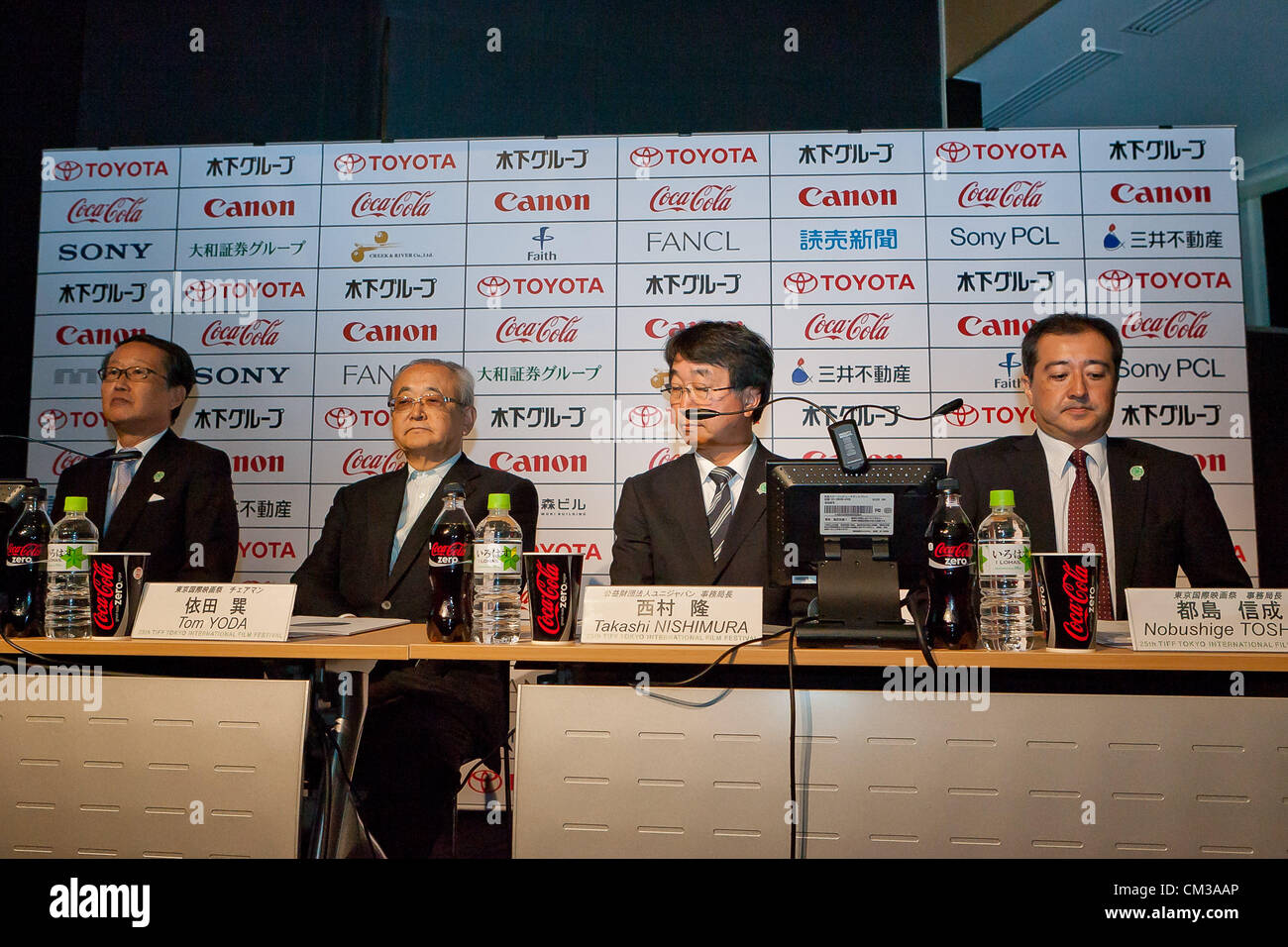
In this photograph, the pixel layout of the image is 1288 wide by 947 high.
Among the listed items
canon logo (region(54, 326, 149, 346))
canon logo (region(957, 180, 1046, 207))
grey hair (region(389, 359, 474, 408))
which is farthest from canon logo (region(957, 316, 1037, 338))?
canon logo (region(54, 326, 149, 346))

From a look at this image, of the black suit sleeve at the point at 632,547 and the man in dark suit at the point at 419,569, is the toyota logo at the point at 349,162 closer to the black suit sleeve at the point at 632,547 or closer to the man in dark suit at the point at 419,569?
the man in dark suit at the point at 419,569

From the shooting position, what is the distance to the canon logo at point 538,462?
Result: 338 cm

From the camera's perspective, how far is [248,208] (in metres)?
3.52

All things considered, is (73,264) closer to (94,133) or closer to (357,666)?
(94,133)

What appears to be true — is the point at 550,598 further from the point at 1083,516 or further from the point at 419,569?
the point at 1083,516

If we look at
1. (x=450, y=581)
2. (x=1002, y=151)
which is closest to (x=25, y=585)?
(x=450, y=581)

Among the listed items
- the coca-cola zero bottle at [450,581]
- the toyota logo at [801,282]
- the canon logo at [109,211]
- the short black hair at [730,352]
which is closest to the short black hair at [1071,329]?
the short black hair at [730,352]

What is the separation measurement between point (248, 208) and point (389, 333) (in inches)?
30.0

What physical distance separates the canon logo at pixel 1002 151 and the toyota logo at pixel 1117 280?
47 cm
